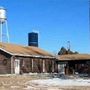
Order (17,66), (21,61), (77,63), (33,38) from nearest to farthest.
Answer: (17,66)
(21,61)
(77,63)
(33,38)

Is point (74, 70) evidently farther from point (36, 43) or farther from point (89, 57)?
point (36, 43)

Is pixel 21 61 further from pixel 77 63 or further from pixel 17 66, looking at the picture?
pixel 77 63

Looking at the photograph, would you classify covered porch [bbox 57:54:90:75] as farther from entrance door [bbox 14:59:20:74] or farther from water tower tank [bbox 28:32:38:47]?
water tower tank [bbox 28:32:38:47]

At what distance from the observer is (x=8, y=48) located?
185ft

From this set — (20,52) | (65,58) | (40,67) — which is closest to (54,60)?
(65,58)

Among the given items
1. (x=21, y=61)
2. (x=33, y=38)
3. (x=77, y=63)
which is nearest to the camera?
(x=21, y=61)

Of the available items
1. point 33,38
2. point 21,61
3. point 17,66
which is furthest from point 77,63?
point 17,66

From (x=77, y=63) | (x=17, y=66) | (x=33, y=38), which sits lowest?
(x=17, y=66)

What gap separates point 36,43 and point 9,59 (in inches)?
1077

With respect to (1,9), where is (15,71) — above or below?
below

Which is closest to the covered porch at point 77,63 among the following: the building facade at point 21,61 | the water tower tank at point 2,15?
the building facade at point 21,61

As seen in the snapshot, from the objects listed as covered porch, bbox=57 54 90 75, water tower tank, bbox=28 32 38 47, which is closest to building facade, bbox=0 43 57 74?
covered porch, bbox=57 54 90 75

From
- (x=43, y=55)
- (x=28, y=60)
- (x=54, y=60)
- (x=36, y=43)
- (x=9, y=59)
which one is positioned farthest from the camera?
(x=36, y=43)

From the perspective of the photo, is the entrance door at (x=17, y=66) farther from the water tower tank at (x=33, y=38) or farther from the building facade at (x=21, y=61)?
the water tower tank at (x=33, y=38)
